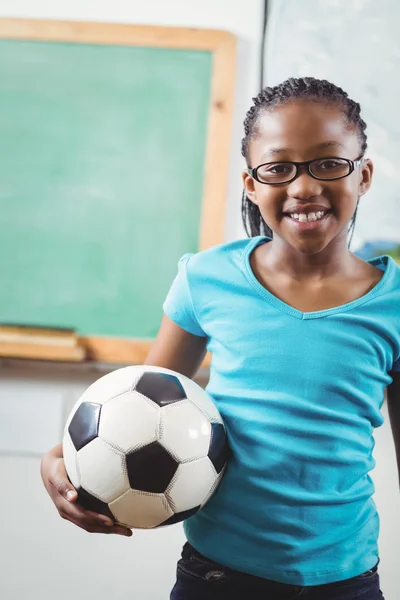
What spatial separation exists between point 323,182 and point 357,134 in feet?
0.38

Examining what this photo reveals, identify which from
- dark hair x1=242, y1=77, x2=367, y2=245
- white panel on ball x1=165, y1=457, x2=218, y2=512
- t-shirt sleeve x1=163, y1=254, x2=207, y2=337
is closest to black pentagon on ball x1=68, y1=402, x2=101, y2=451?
white panel on ball x1=165, y1=457, x2=218, y2=512

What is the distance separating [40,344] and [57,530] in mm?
451

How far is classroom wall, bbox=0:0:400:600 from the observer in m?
1.26

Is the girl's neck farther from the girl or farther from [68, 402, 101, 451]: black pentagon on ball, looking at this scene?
[68, 402, 101, 451]: black pentagon on ball

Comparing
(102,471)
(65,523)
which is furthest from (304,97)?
(65,523)

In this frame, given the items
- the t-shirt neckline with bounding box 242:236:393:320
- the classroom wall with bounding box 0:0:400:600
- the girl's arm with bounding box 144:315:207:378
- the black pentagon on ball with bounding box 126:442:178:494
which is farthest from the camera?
the classroom wall with bounding box 0:0:400:600

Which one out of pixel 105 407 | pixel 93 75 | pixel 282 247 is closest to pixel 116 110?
pixel 93 75

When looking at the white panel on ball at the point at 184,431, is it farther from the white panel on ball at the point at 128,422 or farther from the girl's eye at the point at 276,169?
the girl's eye at the point at 276,169

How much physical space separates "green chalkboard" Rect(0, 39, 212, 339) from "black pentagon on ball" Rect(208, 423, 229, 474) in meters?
0.63

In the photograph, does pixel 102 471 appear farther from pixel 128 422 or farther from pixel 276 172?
pixel 276 172

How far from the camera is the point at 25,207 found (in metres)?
1.38

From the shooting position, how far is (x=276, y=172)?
2.54 ft

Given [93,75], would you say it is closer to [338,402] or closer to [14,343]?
[14,343]

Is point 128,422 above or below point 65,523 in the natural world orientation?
above
